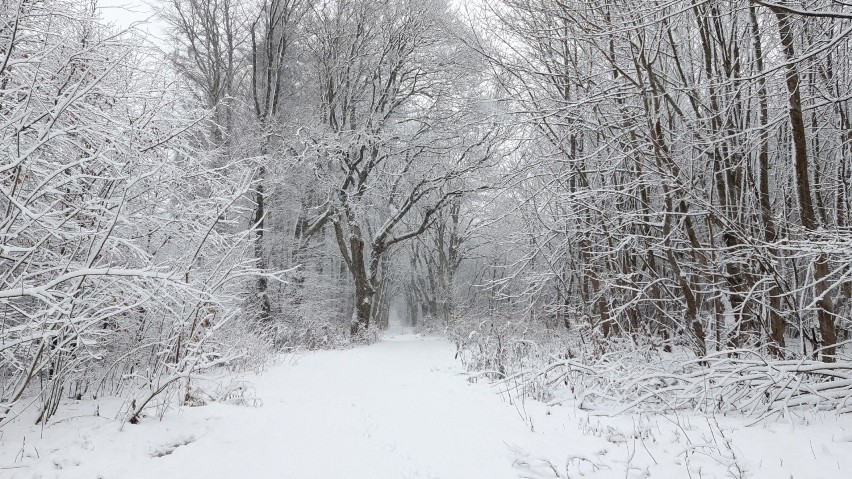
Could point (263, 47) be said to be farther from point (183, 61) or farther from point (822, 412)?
point (822, 412)

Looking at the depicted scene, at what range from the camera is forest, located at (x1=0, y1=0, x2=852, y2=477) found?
3.71 metres

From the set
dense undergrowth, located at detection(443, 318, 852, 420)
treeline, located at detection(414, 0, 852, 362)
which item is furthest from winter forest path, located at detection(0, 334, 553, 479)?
treeline, located at detection(414, 0, 852, 362)

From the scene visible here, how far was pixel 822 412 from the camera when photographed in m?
3.88

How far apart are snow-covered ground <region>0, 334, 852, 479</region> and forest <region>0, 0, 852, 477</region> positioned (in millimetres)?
363

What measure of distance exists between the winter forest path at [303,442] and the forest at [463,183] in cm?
52

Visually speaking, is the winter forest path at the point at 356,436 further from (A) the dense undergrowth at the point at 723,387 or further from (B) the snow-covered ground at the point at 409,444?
(A) the dense undergrowth at the point at 723,387

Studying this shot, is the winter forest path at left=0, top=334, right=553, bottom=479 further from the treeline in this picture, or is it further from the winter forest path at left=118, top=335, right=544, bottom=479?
the treeline

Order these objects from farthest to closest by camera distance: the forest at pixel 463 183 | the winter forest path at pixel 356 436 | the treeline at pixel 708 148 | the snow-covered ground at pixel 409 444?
1. the treeline at pixel 708 148
2. the forest at pixel 463 183
3. the winter forest path at pixel 356 436
4. the snow-covered ground at pixel 409 444

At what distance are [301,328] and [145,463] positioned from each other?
1157cm

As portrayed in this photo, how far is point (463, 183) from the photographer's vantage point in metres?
14.9

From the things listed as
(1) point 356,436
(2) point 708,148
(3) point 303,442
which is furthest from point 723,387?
(3) point 303,442

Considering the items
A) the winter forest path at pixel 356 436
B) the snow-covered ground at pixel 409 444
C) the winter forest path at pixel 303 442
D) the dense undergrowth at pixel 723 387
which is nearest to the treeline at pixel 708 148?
the dense undergrowth at pixel 723 387

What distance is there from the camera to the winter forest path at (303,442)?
2.90 meters

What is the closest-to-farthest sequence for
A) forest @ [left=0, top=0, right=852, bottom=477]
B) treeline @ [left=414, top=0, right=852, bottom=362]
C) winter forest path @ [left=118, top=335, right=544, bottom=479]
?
winter forest path @ [left=118, top=335, right=544, bottom=479], forest @ [left=0, top=0, right=852, bottom=477], treeline @ [left=414, top=0, right=852, bottom=362]
